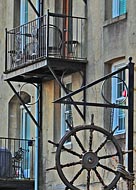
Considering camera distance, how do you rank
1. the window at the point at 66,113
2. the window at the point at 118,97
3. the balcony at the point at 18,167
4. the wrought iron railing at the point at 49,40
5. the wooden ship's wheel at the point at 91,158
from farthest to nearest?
the balcony at the point at 18,167 → the window at the point at 66,113 → the wrought iron railing at the point at 49,40 → the window at the point at 118,97 → the wooden ship's wheel at the point at 91,158

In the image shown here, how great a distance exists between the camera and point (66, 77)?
28922 millimetres

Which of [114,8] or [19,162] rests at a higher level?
[114,8]

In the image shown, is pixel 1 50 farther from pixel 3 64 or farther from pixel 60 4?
pixel 60 4

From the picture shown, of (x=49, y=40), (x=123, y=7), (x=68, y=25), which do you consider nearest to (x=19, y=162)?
(x=49, y=40)

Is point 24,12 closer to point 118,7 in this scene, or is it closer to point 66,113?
point 66,113

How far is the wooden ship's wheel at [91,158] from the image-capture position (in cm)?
1986

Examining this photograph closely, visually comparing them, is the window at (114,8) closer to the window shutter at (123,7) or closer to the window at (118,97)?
the window shutter at (123,7)

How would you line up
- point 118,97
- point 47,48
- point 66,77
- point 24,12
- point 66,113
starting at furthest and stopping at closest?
point 24,12 → point 66,113 → point 66,77 → point 47,48 → point 118,97

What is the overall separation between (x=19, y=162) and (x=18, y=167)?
0.16 metres

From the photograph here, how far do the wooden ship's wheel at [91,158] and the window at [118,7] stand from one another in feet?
9.95

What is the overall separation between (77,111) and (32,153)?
4234 mm

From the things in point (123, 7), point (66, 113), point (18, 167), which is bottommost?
point (18, 167)

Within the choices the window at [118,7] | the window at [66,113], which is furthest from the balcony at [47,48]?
the window at [118,7]

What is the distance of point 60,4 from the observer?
3022 cm
